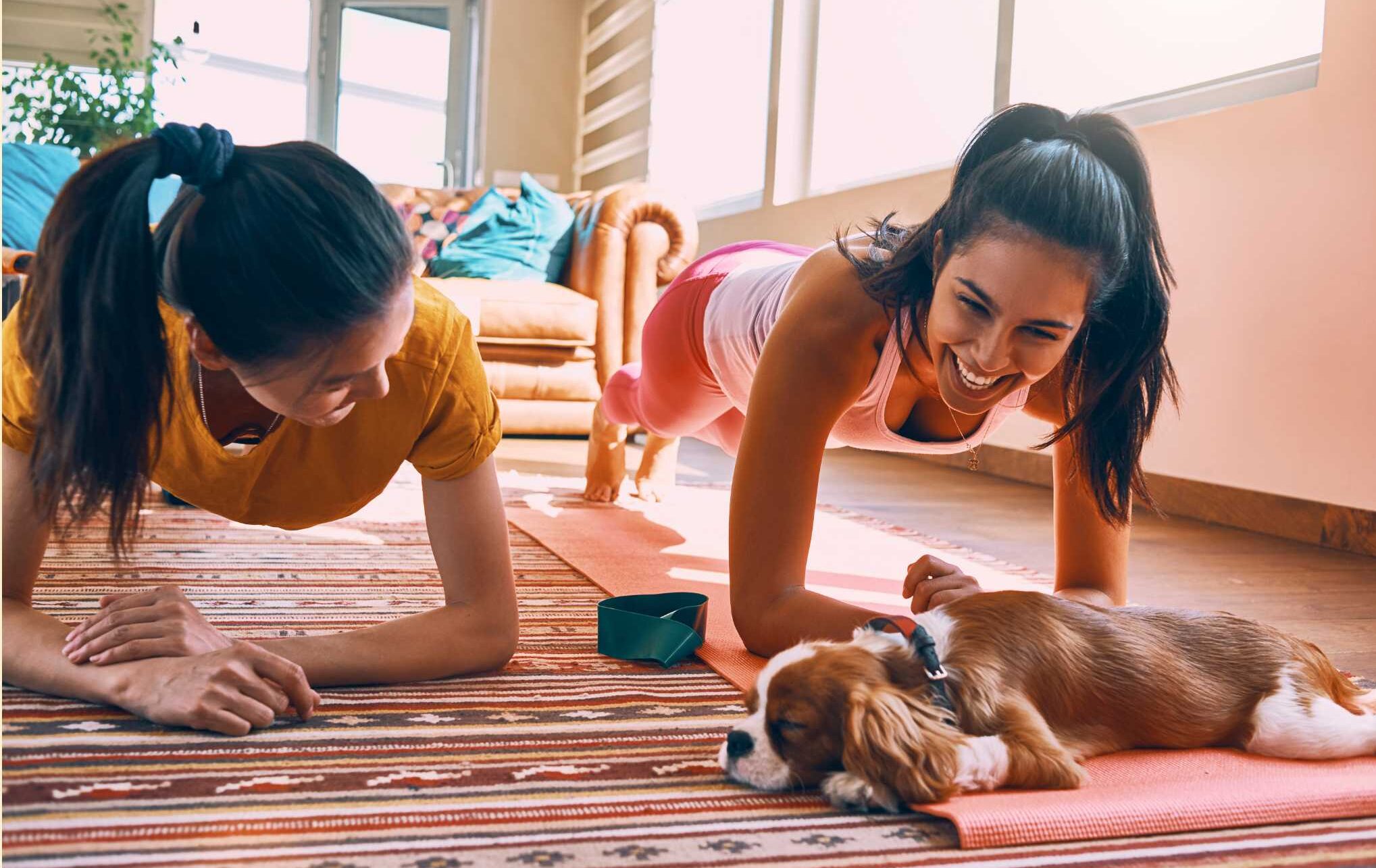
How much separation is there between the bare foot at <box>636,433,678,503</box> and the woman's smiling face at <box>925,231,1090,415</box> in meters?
1.84

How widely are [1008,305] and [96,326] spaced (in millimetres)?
872

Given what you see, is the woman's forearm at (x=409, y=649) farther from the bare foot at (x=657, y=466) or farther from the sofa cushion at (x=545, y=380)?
the sofa cushion at (x=545, y=380)

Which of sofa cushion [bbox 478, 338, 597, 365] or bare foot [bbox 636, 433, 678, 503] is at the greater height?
sofa cushion [bbox 478, 338, 597, 365]

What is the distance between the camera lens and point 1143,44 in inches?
131

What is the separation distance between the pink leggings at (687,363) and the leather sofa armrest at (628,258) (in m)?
1.79

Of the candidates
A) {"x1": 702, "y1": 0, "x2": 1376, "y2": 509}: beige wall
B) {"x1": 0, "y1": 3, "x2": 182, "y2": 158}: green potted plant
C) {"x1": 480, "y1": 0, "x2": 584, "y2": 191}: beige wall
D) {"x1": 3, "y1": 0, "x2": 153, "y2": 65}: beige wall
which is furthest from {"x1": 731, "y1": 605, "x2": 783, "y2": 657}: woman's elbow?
{"x1": 3, "y1": 0, "x2": 153, "y2": 65}: beige wall

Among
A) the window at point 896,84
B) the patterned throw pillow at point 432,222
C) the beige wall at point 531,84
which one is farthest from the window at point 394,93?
the window at point 896,84

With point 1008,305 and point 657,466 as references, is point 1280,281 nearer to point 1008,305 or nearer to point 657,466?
point 657,466

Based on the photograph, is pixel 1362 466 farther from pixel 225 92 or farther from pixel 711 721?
pixel 225 92

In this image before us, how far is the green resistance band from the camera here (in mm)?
1465

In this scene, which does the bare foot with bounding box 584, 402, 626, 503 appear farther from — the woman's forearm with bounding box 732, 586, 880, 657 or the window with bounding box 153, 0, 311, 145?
the window with bounding box 153, 0, 311, 145

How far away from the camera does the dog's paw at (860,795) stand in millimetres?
965

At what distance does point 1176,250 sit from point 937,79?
1.65 m

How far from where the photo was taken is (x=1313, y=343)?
2582 mm
